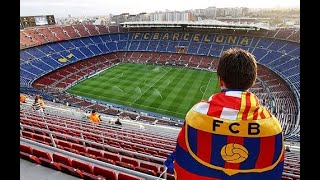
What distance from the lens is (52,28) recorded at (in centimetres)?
4647

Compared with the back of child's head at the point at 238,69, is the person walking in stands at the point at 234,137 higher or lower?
lower

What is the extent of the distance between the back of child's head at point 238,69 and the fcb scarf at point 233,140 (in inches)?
3.3

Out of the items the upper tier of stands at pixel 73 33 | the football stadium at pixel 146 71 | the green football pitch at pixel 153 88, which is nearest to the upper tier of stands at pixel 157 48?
the football stadium at pixel 146 71

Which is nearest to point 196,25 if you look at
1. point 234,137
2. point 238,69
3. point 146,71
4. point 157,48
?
point 157,48

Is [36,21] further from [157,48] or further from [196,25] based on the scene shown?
[196,25]

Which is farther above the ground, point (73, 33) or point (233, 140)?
point (73, 33)

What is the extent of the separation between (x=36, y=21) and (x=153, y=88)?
29017mm

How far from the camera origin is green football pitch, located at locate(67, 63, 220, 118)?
26609 millimetres

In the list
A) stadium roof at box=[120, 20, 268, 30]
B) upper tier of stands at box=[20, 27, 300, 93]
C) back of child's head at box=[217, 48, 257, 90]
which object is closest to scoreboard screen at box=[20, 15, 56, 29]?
upper tier of stands at box=[20, 27, 300, 93]

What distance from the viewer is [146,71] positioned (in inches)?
1523

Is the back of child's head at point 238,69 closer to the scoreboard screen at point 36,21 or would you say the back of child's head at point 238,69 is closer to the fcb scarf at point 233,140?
the fcb scarf at point 233,140

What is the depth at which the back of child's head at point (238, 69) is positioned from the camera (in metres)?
1.99

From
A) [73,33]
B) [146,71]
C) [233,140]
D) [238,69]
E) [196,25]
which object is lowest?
[233,140]
